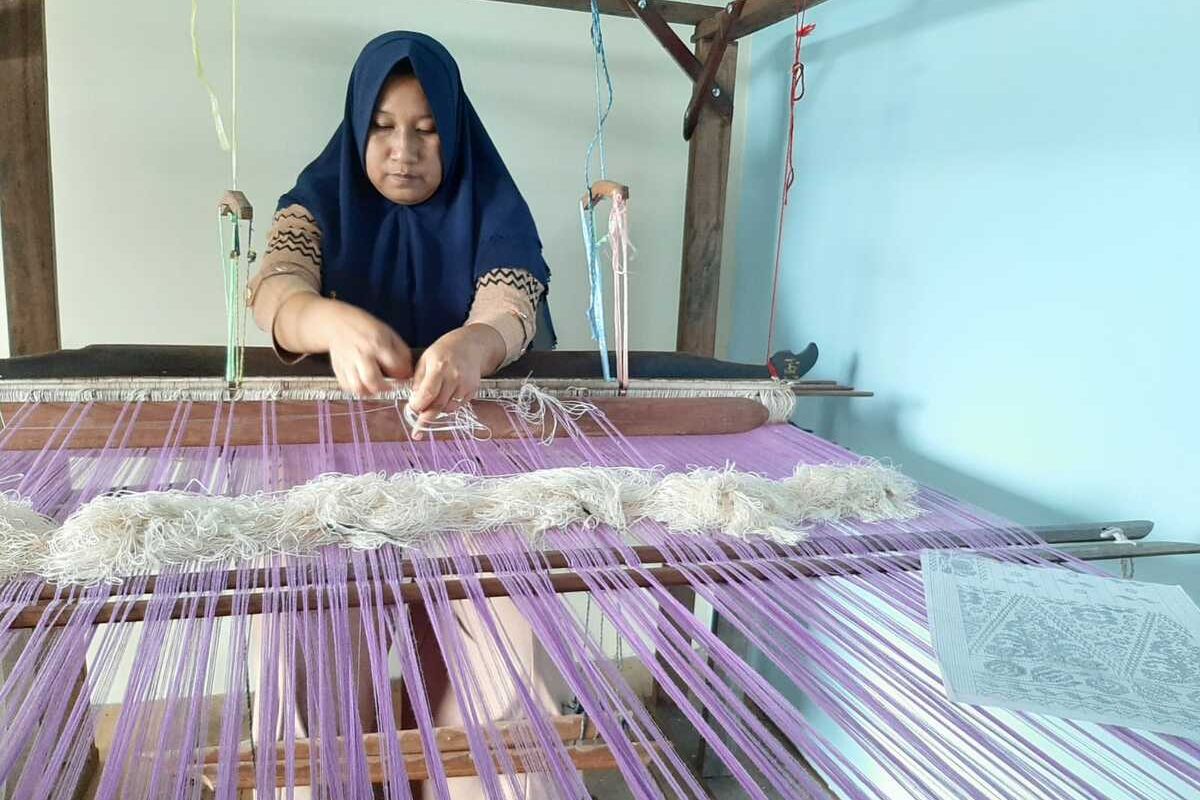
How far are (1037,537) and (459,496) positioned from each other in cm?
65

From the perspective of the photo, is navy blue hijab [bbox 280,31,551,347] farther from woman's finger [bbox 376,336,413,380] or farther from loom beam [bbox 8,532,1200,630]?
loom beam [bbox 8,532,1200,630]

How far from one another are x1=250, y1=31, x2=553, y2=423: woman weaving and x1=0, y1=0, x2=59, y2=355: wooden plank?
0.52m

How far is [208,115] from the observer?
6.35 feet

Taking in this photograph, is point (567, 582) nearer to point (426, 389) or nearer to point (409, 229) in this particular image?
point (426, 389)

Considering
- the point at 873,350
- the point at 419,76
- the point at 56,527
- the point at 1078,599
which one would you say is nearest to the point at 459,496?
the point at 56,527

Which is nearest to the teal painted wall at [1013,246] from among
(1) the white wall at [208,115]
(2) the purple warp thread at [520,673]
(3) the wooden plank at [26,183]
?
(2) the purple warp thread at [520,673]

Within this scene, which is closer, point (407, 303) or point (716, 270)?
point (407, 303)

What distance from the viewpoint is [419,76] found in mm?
1287

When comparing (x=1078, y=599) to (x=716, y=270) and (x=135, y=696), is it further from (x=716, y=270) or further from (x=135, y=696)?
(x=716, y=270)

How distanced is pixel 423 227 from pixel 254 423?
57 centimetres

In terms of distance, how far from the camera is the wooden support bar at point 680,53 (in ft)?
5.21

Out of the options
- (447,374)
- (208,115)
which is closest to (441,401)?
(447,374)

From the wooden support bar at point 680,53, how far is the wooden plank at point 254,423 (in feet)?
2.67

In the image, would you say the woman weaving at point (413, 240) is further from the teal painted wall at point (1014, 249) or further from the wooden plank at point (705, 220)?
the teal painted wall at point (1014, 249)
